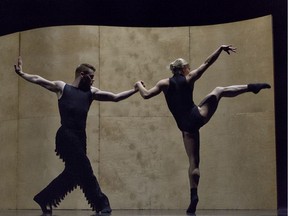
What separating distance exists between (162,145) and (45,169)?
7.63ft

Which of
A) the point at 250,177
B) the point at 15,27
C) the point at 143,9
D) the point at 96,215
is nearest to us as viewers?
the point at 96,215

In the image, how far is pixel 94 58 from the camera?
12969 millimetres

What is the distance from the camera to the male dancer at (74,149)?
9.71m

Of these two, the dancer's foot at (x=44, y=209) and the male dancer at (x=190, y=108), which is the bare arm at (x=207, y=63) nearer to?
the male dancer at (x=190, y=108)

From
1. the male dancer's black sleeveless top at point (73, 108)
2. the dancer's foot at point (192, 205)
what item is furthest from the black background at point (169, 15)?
the male dancer's black sleeveless top at point (73, 108)

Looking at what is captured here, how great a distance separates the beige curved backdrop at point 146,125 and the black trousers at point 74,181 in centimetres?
290

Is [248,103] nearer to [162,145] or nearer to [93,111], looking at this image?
[162,145]

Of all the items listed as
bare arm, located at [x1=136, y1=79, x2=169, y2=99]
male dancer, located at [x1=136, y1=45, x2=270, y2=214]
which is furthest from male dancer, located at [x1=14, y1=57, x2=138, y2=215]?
male dancer, located at [x1=136, y1=45, x2=270, y2=214]

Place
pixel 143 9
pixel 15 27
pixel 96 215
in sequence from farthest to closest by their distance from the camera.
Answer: pixel 15 27 → pixel 143 9 → pixel 96 215

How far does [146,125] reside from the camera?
1279 cm

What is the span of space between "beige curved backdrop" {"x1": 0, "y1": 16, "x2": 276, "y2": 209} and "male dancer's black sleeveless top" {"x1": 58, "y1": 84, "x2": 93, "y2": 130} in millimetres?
2976

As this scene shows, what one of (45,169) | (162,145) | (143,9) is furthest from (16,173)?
(143,9)

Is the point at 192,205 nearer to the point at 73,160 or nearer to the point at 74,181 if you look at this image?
the point at 74,181

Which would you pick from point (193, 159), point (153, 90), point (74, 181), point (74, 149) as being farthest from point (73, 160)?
point (193, 159)
